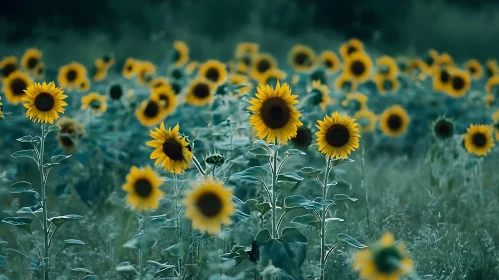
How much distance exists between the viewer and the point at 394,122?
4898mm

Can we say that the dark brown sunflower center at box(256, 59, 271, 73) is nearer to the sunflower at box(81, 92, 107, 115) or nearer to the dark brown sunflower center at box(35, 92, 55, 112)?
the sunflower at box(81, 92, 107, 115)

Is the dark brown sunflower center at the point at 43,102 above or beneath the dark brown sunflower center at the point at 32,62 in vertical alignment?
beneath

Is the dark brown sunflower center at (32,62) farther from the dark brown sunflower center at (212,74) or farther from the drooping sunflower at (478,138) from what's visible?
the drooping sunflower at (478,138)

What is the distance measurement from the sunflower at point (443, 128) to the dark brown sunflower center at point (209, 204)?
7.23 ft

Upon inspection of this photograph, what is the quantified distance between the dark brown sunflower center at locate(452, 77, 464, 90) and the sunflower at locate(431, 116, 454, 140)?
6.08 feet

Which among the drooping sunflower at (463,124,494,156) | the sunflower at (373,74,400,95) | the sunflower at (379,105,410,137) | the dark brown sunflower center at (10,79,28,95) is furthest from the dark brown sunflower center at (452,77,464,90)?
the dark brown sunflower center at (10,79,28,95)

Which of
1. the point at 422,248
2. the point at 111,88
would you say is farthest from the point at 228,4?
the point at 422,248

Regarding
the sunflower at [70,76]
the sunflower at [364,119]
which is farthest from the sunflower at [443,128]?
the sunflower at [70,76]

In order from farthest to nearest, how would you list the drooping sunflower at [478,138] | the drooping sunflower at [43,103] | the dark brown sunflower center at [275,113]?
the drooping sunflower at [478,138] < the drooping sunflower at [43,103] < the dark brown sunflower center at [275,113]

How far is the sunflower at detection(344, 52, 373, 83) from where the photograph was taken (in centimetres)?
559

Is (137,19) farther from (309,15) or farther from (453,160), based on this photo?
(453,160)

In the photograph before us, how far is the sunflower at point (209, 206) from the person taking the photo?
2.06 metres

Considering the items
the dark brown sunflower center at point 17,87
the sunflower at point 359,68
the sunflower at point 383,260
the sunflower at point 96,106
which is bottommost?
the sunflower at point 383,260

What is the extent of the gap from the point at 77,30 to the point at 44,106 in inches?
401
